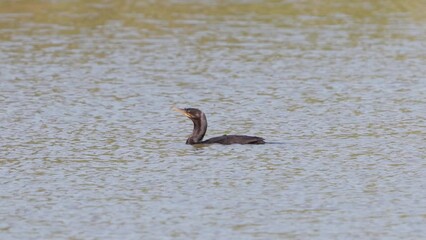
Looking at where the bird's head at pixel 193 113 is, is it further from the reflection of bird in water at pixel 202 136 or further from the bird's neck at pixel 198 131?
the bird's neck at pixel 198 131

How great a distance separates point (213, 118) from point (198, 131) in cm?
205

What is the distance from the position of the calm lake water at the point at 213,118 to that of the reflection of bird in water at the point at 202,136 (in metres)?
0.12

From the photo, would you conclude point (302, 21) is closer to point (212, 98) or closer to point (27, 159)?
point (212, 98)

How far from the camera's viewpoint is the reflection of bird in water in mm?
17188

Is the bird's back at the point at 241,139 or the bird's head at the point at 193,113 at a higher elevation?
the bird's head at the point at 193,113

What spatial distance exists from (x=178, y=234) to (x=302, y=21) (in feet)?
60.9

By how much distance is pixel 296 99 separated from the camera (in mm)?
21125

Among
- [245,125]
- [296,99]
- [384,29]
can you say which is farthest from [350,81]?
[384,29]

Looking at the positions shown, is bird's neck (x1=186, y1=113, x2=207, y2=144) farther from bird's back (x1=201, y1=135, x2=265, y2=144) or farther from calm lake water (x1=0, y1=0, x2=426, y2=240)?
bird's back (x1=201, y1=135, x2=265, y2=144)

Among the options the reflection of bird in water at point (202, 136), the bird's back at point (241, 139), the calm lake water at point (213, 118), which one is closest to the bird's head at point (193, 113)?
the reflection of bird in water at point (202, 136)

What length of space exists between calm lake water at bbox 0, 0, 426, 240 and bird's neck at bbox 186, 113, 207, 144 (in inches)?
7.7

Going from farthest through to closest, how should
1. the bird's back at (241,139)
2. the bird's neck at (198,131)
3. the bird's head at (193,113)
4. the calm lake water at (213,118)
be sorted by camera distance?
1. the bird's head at (193,113)
2. the bird's neck at (198,131)
3. the bird's back at (241,139)
4. the calm lake water at (213,118)

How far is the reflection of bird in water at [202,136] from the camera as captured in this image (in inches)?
677

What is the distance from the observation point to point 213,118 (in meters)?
19.9
